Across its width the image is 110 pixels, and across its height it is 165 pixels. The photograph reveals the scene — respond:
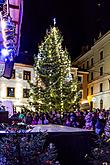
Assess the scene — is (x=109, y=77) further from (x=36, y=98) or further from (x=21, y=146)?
(x=21, y=146)

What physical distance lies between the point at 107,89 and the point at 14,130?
1615 inches

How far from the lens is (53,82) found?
1237 inches

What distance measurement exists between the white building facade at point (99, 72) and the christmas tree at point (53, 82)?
13.0 meters

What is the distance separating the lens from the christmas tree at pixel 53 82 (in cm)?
3094

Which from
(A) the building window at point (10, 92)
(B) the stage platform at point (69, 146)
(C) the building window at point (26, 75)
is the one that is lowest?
(B) the stage platform at point (69, 146)

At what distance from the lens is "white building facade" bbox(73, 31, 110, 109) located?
4617 centimetres

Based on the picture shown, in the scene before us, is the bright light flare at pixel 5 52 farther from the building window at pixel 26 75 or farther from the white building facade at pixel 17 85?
the building window at pixel 26 75

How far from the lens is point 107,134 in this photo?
247 inches

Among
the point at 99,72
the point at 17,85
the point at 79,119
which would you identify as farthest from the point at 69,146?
the point at 99,72

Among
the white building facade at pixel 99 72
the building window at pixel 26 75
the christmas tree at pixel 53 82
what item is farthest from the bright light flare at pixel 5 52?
the building window at pixel 26 75

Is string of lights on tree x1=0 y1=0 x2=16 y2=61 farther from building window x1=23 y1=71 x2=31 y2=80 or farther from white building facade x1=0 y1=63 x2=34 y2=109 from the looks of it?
building window x1=23 y1=71 x2=31 y2=80

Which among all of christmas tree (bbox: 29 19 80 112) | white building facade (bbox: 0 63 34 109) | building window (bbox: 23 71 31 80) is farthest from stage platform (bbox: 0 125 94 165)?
building window (bbox: 23 71 31 80)

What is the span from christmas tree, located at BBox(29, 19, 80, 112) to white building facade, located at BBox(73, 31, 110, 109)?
12989 mm

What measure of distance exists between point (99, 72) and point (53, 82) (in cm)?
1988
